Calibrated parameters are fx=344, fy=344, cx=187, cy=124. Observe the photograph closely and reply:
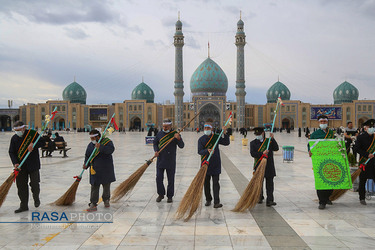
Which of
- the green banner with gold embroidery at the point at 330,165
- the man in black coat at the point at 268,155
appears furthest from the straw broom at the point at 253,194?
the green banner with gold embroidery at the point at 330,165

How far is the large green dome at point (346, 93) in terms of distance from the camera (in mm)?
64188

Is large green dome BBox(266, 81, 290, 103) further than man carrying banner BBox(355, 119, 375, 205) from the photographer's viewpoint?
Yes

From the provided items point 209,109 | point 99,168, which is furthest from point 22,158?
point 209,109

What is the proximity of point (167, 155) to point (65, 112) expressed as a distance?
6054 centimetres

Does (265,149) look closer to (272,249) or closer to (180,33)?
(272,249)

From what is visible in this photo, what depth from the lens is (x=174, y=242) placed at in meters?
3.94

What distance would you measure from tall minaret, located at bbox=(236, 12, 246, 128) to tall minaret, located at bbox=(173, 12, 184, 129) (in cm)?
921

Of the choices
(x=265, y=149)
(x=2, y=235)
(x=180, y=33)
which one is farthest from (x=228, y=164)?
Answer: (x=180, y=33)

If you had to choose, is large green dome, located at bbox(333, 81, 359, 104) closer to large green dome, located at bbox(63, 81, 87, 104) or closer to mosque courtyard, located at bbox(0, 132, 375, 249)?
large green dome, located at bbox(63, 81, 87, 104)

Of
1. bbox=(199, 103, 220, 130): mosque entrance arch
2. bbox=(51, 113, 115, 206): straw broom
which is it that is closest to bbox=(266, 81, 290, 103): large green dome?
bbox=(199, 103, 220, 130): mosque entrance arch

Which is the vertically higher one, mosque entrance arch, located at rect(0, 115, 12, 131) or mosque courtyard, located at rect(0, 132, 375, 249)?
mosque entrance arch, located at rect(0, 115, 12, 131)

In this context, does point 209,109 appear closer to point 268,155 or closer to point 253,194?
point 268,155

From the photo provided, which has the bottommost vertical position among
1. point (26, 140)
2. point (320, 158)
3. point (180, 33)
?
point (320, 158)

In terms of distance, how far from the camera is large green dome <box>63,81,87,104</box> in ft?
215
